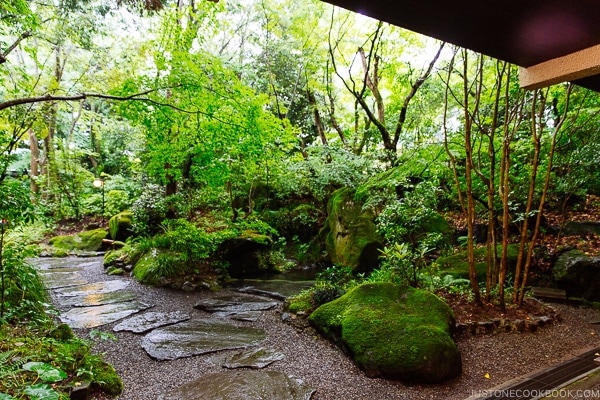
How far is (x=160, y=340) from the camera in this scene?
13.3ft

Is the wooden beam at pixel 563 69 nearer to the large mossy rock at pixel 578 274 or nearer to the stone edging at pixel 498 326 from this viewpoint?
the stone edging at pixel 498 326

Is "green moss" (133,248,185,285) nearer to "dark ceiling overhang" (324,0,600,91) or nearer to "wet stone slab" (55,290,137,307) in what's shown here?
"wet stone slab" (55,290,137,307)

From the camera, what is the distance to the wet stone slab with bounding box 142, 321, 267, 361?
3746 millimetres

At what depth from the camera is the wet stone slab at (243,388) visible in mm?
2797

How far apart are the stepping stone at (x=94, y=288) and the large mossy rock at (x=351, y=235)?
4.81 metres

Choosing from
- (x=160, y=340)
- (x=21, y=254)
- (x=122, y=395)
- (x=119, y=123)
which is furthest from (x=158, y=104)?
(x=119, y=123)

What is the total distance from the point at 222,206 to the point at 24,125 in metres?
6.59

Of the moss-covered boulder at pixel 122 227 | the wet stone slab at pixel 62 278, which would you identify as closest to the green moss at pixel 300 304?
the wet stone slab at pixel 62 278

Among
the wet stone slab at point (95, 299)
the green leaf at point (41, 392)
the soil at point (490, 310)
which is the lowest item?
the wet stone slab at point (95, 299)

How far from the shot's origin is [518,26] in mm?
1569

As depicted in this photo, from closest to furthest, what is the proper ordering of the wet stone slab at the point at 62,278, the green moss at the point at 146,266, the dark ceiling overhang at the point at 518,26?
1. the dark ceiling overhang at the point at 518,26
2. the wet stone slab at the point at 62,278
3. the green moss at the point at 146,266

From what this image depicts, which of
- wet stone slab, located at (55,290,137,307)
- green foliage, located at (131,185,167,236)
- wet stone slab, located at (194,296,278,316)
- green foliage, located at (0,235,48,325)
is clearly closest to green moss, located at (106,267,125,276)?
green foliage, located at (131,185,167,236)

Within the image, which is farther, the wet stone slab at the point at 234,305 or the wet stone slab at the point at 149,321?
the wet stone slab at the point at 234,305

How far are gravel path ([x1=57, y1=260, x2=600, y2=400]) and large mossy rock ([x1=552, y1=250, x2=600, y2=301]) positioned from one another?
33.8 inches
